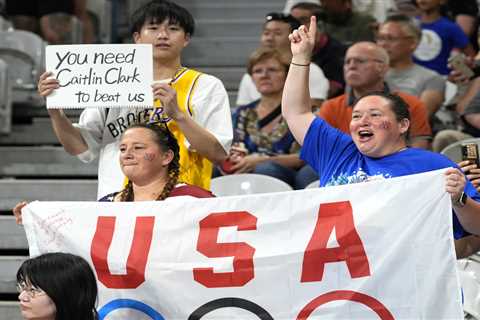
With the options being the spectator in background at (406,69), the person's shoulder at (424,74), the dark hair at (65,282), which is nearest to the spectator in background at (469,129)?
the spectator in background at (406,69)

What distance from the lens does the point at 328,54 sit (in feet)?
30.6

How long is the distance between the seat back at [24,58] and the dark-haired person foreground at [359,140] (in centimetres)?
375

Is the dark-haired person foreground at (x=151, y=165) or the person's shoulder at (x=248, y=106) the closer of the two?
the dark-haired person foreground at (x=151, y=165)

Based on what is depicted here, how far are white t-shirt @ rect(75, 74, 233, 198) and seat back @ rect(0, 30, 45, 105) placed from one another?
3.16m

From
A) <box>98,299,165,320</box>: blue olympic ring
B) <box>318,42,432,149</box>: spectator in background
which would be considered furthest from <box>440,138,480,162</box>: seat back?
<box>98,299,165,320</box>: blue olympic ring

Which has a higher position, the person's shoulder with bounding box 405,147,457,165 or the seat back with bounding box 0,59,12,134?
the seat back with bounding box 0,59,12,134

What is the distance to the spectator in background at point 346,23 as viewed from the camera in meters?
10.0

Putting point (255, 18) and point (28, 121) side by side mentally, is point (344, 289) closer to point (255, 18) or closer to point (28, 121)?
point (28, 121)

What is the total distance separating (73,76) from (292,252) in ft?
4.53

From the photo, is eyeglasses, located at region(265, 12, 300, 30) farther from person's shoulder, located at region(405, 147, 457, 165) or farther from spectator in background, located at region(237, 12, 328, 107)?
person's shoulder, located at region(405, 147, 457, 165)

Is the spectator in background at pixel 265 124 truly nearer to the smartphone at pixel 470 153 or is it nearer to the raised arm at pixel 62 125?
the raised arm at pixel 62 125

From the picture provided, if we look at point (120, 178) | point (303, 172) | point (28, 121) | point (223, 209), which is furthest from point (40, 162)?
point (223, 209)

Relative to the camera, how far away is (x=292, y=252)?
17.2ft

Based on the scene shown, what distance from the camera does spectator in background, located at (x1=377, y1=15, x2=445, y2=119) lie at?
29.0ft
